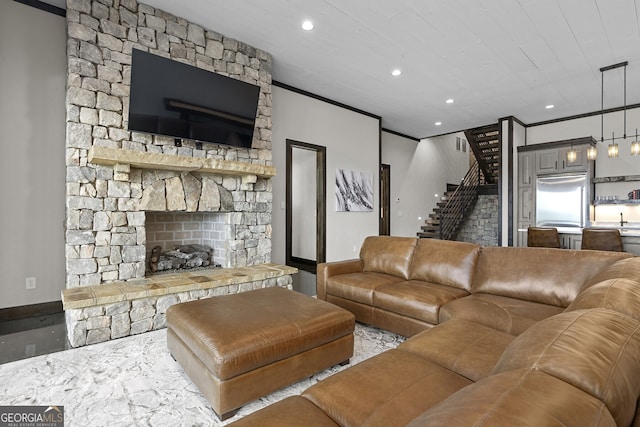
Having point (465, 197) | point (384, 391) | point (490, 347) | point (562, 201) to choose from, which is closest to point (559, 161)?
point (562, 201)

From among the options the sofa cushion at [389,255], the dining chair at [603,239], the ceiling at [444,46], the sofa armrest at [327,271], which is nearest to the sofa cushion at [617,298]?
the sofa cushion at [389,255]

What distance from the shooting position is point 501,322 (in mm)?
1913

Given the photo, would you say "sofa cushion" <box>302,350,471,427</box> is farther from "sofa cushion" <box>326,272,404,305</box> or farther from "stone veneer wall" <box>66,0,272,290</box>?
"stone veneer wall" <box>66,0,272,290</box>

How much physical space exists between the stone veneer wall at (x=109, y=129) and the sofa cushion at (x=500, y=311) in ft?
9.82

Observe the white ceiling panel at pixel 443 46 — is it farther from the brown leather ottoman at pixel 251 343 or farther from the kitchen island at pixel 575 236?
the brown leather ottoman at pixel 251 343

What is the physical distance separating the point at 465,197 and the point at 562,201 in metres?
2.79

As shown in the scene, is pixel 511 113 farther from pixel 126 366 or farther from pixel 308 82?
pixel 126 366

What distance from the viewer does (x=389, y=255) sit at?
332cm

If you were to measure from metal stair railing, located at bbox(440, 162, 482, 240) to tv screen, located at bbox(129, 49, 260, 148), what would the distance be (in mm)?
5751

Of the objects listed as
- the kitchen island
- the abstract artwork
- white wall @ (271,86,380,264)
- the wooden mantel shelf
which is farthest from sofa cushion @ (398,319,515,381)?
the abstract artwork

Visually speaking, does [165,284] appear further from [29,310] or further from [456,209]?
[456,209]

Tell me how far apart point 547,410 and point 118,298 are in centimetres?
306

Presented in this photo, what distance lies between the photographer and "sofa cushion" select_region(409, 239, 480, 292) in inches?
108

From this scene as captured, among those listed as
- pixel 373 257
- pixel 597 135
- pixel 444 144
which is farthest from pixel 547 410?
pixel 444 144
